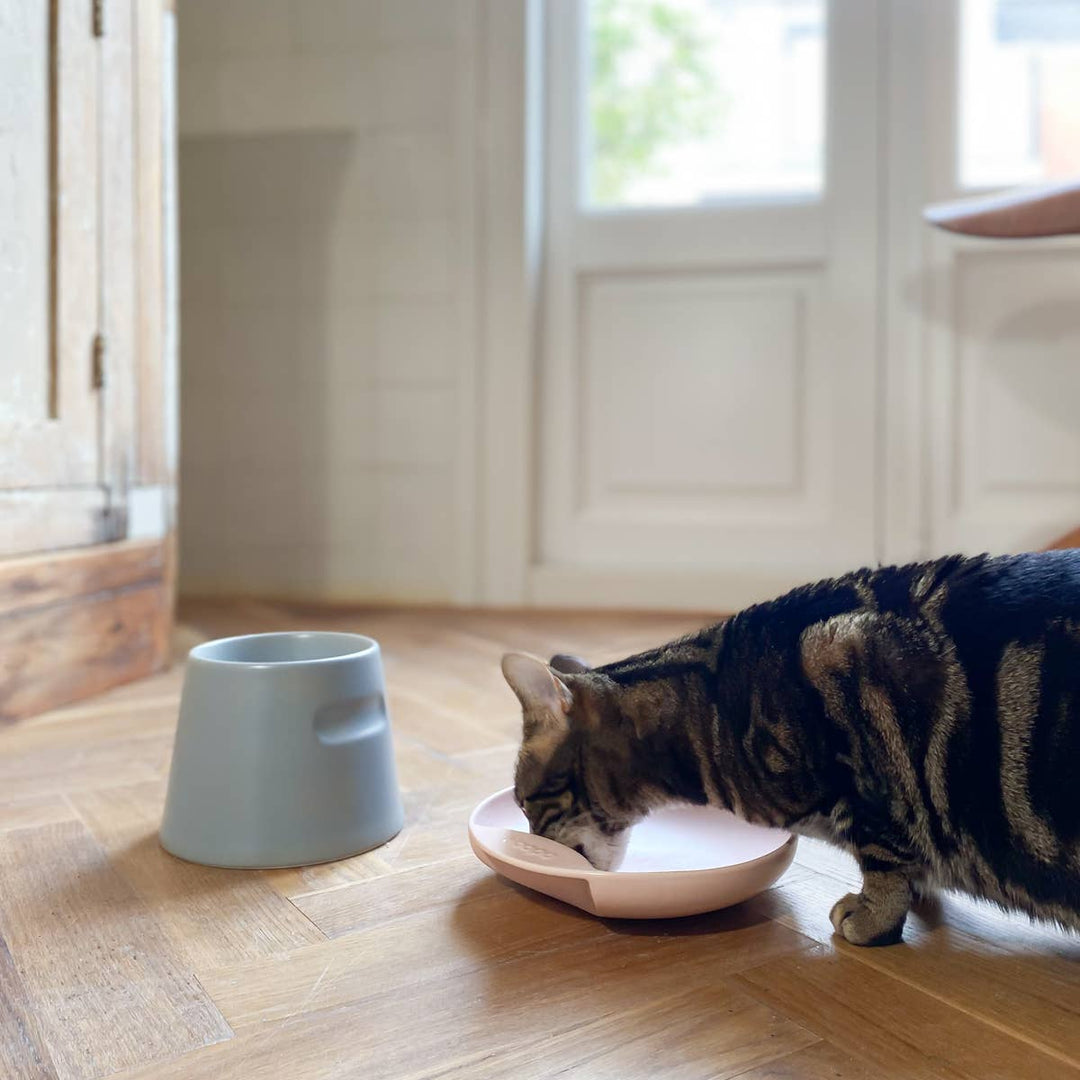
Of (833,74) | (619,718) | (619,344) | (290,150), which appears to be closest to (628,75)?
(833,74)

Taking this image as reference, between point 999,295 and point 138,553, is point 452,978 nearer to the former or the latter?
point 138,553

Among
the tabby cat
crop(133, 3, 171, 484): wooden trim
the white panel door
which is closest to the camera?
the tabby cat

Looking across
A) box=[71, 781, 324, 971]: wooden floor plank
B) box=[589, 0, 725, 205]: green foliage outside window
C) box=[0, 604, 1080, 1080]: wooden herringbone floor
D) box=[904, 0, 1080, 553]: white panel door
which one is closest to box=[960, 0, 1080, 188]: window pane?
box=[904, 0, 1080, 553]: white panel door

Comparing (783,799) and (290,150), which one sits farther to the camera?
(290,150)

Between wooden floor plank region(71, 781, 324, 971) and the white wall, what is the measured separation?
153 centimetres

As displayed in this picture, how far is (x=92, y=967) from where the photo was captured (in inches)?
30.3

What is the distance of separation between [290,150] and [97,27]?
1.01 metres

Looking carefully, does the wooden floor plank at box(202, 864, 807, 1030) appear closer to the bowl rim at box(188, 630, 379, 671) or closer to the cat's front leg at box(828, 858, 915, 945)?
the cat's front leg at box(828, 858, 915, 945)

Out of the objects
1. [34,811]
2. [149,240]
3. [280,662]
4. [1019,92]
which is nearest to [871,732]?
[280,662]

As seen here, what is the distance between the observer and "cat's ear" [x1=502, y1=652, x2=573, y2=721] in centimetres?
87

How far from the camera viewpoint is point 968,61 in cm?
233

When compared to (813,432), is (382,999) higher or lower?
lower

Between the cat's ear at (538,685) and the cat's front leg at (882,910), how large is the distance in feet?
0.85

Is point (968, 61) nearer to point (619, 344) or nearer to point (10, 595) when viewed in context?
point (619, 344)
